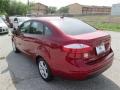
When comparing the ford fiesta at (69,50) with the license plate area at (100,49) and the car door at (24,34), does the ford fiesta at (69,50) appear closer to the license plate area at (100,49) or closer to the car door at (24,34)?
the license plate area at (100,49)

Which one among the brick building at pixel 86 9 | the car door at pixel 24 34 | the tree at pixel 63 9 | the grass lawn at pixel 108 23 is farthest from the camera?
the tree at pixel 63 9

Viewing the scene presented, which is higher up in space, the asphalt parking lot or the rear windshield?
the rear windshield

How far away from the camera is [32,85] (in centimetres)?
447

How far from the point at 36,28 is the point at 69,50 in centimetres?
173

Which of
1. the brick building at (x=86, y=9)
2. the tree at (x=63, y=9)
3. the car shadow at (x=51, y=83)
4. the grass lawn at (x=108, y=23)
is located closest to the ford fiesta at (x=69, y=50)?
the car shadow at (x=51, y=83)

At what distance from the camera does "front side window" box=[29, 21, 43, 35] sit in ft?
15.8

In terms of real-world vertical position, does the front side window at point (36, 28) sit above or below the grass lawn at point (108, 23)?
→ above

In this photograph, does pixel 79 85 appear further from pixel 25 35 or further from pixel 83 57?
pixel 25 35

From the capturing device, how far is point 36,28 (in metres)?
5.12

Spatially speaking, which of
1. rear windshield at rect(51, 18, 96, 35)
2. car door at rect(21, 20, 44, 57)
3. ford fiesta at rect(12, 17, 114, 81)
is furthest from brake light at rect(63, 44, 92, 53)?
car door at rect(21, 20, 44, 57)

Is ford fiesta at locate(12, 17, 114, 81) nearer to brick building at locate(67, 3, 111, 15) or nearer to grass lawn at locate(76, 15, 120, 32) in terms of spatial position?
grass lawn at locate(76, 15, 120, 32)

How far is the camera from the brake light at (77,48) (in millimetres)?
3646

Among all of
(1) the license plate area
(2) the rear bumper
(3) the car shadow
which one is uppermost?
(1) the license plate area

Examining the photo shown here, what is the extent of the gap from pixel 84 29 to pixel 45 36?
0.96m
